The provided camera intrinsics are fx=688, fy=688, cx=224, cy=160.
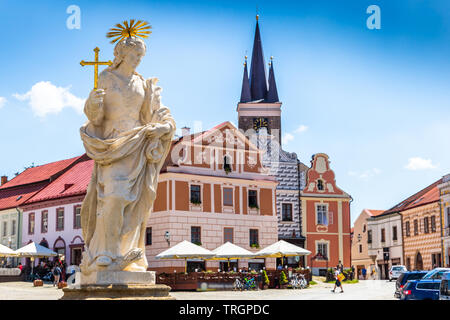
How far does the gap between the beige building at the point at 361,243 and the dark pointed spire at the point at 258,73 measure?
15656 millimetres

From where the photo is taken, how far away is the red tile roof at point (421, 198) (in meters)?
55.2

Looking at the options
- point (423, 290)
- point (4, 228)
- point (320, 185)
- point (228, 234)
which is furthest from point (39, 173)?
point (423, 290)

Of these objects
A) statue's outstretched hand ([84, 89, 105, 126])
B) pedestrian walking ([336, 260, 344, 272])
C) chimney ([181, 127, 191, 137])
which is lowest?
pedestrian walking ([336, 260, 344, 272])

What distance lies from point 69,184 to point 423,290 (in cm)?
3258

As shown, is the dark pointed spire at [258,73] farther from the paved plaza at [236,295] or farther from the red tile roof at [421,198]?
the paved plaza at [236,295]

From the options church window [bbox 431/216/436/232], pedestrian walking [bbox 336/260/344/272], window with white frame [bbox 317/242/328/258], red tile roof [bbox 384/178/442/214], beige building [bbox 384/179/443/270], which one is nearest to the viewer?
pedestrian walking [bbox 336/260/344/272]

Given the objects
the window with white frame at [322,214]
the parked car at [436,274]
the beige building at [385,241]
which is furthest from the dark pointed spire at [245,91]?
the parked car at [436,274]

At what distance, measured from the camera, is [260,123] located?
65.9 metres

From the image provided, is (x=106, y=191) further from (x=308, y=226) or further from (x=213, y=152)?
(x=308, y=226)

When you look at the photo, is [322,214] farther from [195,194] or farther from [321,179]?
[195,194]

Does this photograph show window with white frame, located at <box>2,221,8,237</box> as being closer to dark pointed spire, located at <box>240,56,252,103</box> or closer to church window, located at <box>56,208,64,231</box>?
church window, located at <box>56,208,64,231</box>

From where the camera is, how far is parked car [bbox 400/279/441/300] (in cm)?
1739

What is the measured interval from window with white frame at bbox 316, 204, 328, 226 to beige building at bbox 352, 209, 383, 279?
45.2 ft

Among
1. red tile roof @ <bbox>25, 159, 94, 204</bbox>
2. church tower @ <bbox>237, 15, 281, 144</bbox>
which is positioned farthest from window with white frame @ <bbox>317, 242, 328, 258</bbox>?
red tile roof @ <bbox>25, 159, 94, 204</bbox>
